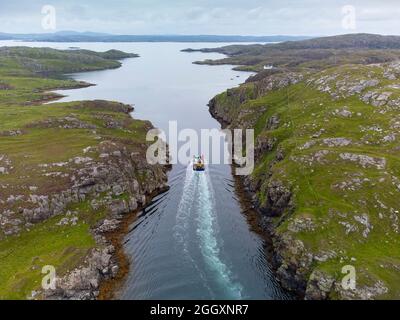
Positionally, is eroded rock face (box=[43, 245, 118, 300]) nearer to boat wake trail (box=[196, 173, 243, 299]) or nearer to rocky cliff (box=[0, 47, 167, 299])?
rocky cliff (box=[0, 47, 167, 299])

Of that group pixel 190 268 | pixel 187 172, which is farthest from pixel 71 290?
pixel 187 172

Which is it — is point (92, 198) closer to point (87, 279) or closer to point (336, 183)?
point (87, 279)

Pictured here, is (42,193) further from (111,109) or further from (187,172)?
(111,109)

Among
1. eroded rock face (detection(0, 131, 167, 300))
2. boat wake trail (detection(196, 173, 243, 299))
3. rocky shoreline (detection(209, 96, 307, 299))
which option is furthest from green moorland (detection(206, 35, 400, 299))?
eroded rock face (detection(0, 131, 167, 300))

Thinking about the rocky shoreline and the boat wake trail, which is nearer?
the boat wake trail

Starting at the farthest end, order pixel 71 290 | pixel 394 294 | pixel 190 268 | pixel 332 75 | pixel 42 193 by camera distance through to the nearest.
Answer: pixel 332 75 → pixel 42 193 → pixel 190 268 → pixel 71 290 → pixel 394 294

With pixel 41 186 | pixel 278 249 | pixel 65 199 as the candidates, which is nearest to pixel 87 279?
pixel 65 199

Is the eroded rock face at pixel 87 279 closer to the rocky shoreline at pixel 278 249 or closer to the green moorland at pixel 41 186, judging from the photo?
the green moorland at pixel 41 186

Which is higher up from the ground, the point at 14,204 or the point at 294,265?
the point at 14,204
